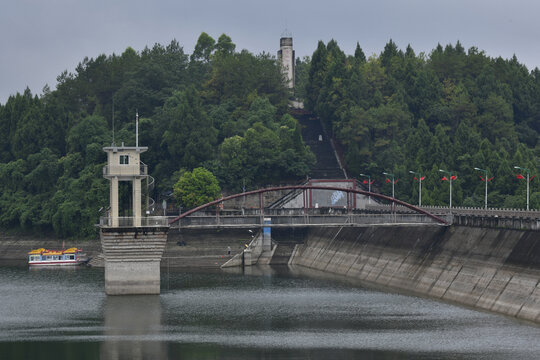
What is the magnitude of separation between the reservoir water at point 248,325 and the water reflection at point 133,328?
0.35ft

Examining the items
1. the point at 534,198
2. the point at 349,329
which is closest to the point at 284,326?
the point at 349,329

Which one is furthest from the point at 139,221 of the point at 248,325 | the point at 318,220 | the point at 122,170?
the point at 318,220

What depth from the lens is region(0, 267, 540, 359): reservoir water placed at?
8762cm

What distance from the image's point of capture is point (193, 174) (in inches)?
7480

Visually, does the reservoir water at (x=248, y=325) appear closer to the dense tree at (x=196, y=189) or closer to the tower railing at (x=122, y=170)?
the tower railing at (x=122, y=170)

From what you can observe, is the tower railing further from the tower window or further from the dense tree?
the dense tree

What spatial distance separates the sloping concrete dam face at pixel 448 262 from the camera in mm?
105000

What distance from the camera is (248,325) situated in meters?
101

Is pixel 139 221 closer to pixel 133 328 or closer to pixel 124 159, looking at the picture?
pixel 124 159

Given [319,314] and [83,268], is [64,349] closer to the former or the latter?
[319,314]

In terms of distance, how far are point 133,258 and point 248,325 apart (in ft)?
73.7

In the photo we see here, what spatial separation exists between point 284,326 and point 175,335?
1144 cm

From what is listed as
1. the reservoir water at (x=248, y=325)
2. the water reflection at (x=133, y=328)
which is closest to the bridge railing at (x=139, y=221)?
the water reflection at (x=133, y=328)

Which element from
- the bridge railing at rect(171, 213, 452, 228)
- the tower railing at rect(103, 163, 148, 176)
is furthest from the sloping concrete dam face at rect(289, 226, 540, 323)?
the tower railing at rect(103, 163, 148, 176)
